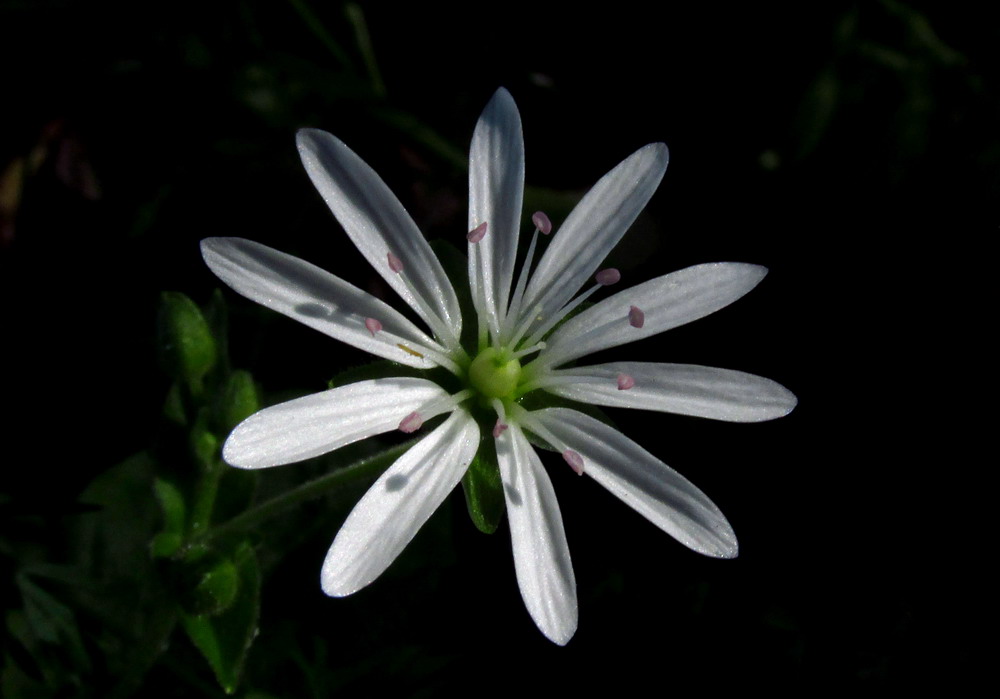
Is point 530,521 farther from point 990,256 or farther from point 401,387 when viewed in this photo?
point 990,256

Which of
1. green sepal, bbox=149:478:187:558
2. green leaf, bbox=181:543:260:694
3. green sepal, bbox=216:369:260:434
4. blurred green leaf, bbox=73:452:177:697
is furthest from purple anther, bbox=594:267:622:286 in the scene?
blurred green leaf, bbox=73:452:177:697

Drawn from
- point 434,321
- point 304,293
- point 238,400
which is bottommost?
point 238,400

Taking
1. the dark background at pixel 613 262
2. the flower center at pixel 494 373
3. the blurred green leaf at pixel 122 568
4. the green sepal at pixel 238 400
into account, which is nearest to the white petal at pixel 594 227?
the flower center at pixel 494 373

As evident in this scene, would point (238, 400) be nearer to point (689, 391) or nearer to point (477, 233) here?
point (477, 233)

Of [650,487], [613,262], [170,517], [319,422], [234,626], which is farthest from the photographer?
[613,262]

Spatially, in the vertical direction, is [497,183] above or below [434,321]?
above

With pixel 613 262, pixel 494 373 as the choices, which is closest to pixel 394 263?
pixel 494 373

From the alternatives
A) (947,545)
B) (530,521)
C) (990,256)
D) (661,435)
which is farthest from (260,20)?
(947,545)
